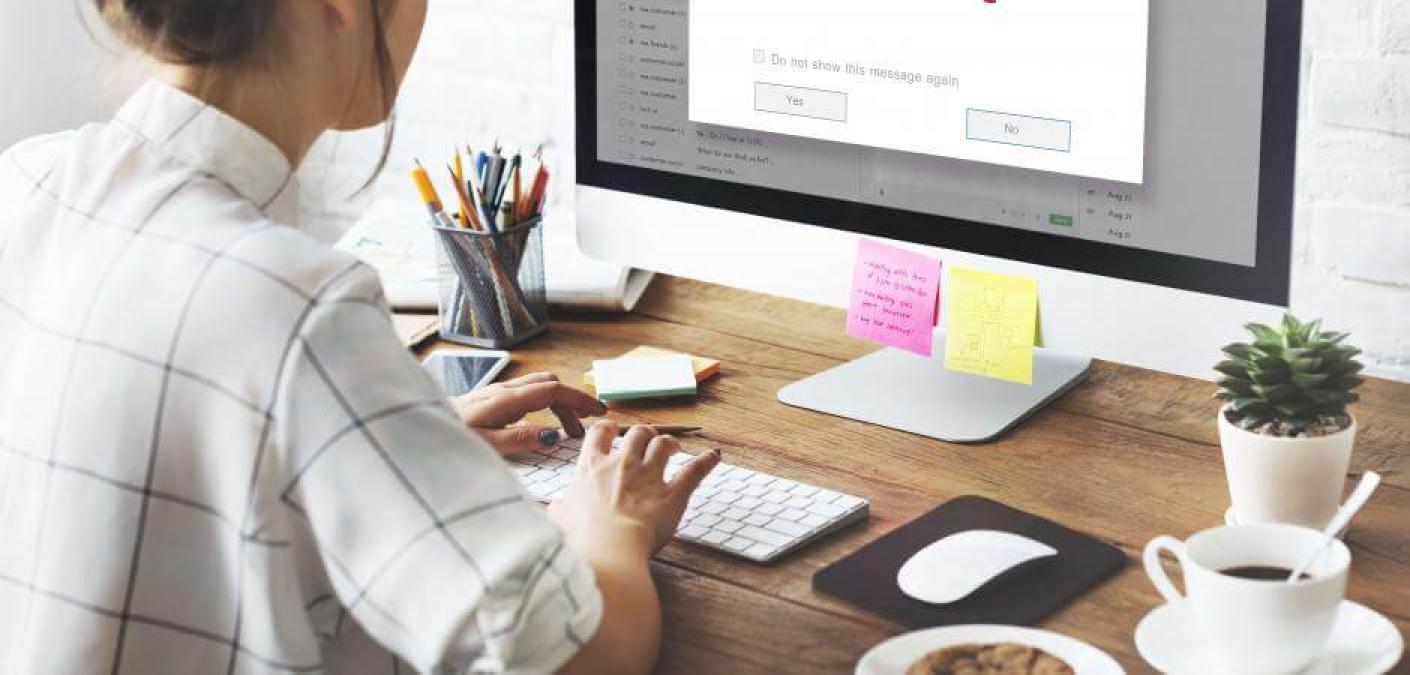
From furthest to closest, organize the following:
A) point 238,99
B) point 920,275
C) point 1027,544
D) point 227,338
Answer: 1. point 920,275
2. point 1027,544
3. point 238,99
4. point 227,338

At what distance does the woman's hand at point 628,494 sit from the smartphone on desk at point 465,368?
0.27m

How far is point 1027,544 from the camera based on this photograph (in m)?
1.08

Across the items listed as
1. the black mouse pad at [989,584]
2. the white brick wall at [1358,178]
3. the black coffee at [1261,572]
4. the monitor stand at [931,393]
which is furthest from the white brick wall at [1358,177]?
the black coffee at [1261,572]

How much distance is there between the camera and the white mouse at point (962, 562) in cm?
103

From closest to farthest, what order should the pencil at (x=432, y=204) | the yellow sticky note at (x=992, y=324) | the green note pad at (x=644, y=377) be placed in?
the yellow sticky note at (x=992, y=324) → the green note pad at (x=644, y=377) → the pencil at (x=432, y=204)

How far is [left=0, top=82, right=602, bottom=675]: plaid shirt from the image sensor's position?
2.69 feet

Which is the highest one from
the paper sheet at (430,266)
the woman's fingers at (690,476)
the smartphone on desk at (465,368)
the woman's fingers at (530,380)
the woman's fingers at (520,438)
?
the paper sheet at (430,266)

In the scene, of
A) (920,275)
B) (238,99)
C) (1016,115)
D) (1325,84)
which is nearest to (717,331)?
(920,275)

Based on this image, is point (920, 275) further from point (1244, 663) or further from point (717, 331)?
point (1244, 663)

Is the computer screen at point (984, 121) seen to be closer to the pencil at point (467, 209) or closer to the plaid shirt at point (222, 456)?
the pencil at point (467, 209)

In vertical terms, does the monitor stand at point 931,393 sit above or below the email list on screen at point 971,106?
below

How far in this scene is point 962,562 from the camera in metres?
1.06

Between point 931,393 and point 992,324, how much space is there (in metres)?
0.10

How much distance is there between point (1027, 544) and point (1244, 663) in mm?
193
